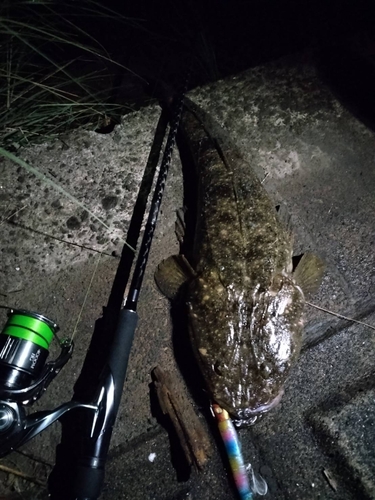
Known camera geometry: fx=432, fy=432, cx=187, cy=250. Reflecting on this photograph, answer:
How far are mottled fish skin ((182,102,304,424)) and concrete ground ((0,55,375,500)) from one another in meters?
0.32

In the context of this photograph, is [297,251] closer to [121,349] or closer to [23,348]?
[121,349]

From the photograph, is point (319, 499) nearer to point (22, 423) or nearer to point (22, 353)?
point (22, 423)

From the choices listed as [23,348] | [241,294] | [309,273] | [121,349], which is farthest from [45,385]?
[309,273]

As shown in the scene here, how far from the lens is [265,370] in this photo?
254cm

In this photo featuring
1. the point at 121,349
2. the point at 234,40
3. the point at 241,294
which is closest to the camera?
the point at 121,349

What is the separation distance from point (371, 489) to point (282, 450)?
53 cm

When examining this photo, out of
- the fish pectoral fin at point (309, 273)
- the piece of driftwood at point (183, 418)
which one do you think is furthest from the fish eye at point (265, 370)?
the fish pectoral fin at point (309, 273)

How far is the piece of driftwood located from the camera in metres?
2.66

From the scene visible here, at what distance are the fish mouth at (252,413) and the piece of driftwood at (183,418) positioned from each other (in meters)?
0.28

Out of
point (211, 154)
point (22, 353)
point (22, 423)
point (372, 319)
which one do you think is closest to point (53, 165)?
point (211, 154)

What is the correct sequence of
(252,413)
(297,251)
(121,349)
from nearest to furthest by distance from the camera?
1. (252,413)
2. (121,349)
3. (297,251)

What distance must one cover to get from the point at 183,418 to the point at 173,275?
975mm

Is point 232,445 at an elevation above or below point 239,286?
below

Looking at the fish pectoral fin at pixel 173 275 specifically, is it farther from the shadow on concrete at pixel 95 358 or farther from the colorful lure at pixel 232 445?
the colorful lure at pixel 232 445
